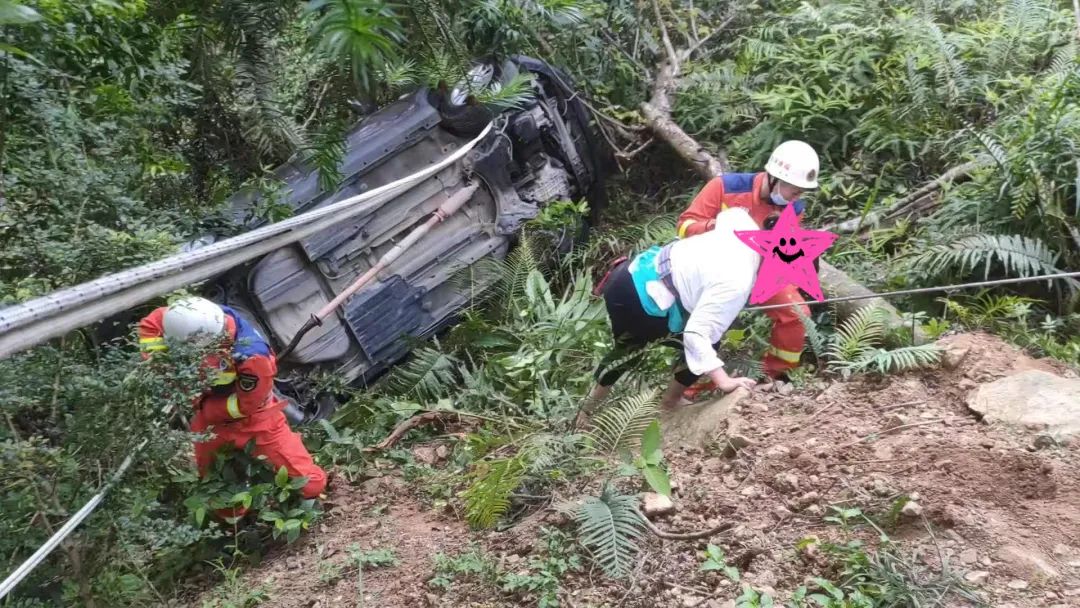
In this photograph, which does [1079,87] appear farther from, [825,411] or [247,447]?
[247,447]

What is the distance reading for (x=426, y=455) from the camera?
4.48 m

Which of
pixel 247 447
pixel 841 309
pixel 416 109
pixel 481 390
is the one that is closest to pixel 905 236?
pixel 841 309

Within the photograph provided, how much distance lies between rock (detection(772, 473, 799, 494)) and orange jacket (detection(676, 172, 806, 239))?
1.44 metres

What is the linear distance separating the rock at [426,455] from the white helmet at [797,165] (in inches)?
95.2

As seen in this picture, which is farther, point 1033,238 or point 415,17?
point 1033,238

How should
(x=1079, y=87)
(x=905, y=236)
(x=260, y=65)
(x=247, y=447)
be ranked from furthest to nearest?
(x=905, y=236) < (x=1079, y=87) < (x=247, y=447) < (x=260, y=65)

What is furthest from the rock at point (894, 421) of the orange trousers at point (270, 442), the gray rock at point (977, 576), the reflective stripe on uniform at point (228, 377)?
the reflective stripe on uniform at point (228, 377)

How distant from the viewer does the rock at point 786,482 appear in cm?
292

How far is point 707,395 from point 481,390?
159 centimetres

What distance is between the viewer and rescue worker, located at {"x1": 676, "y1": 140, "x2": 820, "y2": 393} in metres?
3.76

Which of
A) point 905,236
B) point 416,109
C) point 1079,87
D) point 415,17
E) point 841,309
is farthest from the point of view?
point 416,109

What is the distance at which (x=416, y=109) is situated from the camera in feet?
18.9

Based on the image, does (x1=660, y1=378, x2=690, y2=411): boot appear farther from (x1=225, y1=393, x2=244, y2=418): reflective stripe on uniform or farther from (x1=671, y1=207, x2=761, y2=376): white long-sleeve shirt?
(x1=225, y1=393, x2=244, y2=418): reflective stripe on uniform

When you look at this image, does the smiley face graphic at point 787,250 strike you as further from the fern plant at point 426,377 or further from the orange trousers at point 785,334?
the fern plant at point 426,377
